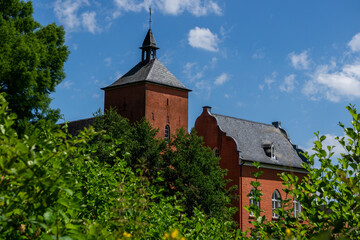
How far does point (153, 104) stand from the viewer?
35.5 metres

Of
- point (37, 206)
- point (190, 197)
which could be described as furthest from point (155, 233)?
point (190, 197)

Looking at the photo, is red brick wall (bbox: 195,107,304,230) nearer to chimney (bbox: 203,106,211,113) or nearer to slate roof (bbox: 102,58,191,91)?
chimney (bbox: 203,106,211,113)

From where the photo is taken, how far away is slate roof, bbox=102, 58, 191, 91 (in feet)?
119

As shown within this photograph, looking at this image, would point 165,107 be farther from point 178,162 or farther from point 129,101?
point 178,162

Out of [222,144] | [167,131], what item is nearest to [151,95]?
[167,131]

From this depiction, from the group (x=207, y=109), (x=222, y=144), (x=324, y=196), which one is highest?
(x=207, y=109)

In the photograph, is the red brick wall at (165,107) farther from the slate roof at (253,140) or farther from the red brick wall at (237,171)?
the slate roof at (253,140)

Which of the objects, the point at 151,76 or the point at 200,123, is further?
the point at 200,123

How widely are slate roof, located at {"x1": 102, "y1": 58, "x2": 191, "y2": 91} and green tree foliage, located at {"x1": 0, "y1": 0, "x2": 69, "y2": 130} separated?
7.23 meters

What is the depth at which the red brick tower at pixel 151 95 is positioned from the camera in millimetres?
35406

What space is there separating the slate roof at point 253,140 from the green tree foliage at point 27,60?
574 inches

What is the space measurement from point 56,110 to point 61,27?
6068 millimetres

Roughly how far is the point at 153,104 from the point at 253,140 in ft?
32.0

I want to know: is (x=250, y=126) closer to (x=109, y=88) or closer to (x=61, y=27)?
(x=109, y=88)
